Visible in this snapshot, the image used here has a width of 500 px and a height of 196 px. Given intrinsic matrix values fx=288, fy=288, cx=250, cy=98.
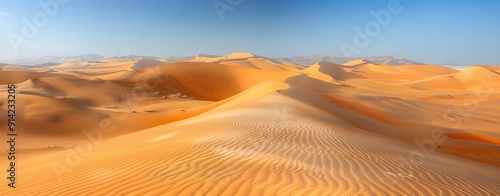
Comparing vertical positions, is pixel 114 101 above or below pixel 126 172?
below

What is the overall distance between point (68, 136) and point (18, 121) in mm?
2735

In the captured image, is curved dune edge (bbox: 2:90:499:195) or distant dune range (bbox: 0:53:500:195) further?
distant dune range (bbox: 0:53:500:195)

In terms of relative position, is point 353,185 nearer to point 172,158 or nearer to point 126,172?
point 172,158

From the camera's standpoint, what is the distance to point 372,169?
Result: 548cm

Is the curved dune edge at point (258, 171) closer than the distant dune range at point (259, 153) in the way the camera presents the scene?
Yes

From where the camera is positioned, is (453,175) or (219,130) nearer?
(453,175)

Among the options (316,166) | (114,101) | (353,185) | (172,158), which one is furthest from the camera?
(114,101)

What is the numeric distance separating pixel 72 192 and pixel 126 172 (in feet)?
2.94

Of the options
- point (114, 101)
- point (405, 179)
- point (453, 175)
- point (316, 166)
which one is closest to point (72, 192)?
point (316, 166)

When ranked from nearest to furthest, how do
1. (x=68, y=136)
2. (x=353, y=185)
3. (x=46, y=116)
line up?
(x=353, y=185) → (x=68, y=136) → (x=46, y=116)

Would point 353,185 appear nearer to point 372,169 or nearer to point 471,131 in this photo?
point 372,169

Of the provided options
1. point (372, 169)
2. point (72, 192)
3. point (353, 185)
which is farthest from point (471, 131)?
point (72, 192)

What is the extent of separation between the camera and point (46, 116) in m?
15.3

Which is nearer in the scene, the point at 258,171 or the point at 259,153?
the point at 258,171
